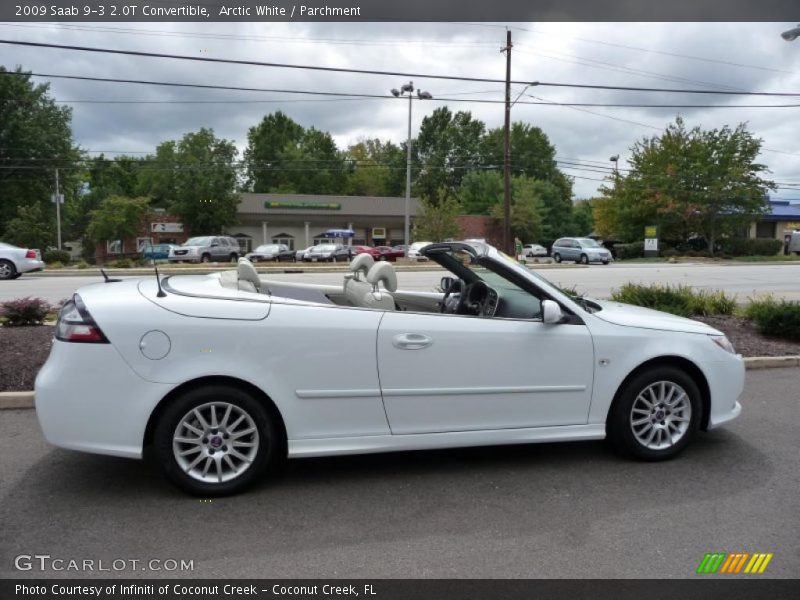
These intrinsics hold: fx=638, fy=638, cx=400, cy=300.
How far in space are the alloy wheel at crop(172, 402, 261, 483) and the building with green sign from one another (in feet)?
186

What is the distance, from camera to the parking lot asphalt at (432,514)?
3.13 m

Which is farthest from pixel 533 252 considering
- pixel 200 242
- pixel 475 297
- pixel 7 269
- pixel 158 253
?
pixel 475 297

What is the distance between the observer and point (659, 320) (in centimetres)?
460

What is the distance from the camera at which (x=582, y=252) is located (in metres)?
39.3

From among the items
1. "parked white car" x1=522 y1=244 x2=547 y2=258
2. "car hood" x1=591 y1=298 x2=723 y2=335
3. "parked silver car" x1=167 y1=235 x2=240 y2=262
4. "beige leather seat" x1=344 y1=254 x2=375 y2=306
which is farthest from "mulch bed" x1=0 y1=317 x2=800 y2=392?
"parked white car" x1=522 y1=244 x2=547 y2=258

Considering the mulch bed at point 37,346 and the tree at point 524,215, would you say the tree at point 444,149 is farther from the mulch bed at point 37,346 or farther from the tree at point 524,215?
the mulch bed at point 37,346

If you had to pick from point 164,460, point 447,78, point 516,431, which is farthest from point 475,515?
point 447,78

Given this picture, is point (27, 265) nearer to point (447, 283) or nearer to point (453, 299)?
point (447, 283)

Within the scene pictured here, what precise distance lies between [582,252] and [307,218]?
30403 mm

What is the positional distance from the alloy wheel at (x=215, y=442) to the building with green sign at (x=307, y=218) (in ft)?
186

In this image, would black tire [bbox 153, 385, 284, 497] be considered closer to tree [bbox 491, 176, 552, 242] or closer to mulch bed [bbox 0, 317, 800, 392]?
mulch bed [bbox 0, 317, 800, 392]

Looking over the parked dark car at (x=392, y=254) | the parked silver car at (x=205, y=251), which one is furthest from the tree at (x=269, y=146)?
the parked silver car at (x=205, y=251)

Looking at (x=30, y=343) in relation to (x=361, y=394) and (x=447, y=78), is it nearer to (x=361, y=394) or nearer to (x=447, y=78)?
(x=361, y=394)
